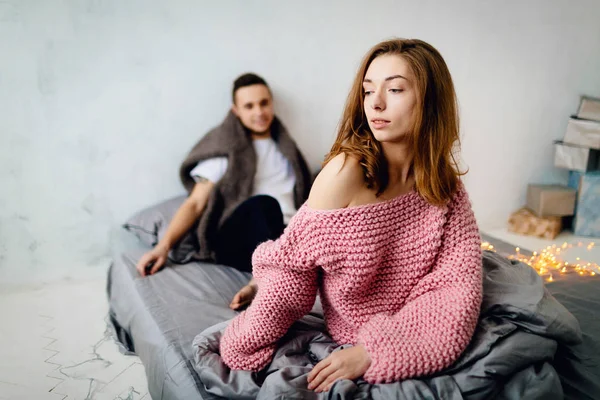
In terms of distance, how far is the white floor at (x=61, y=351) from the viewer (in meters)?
1.21

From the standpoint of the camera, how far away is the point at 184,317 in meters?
1.30

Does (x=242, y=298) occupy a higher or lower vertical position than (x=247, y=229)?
lower

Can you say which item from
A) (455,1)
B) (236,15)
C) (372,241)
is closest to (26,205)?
(236,15)

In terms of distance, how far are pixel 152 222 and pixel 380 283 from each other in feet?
3.79

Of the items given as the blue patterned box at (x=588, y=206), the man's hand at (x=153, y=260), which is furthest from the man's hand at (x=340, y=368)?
the blue patterned box at (x=588, y=206)

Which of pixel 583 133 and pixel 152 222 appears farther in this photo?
pixel 583 133

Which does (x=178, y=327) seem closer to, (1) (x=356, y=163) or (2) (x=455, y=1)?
(1) (x=356, y=163)

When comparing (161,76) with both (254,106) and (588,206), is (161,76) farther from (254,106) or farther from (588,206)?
(588,206)

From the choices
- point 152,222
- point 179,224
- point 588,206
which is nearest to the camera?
point 179,224

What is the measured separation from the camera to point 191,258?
1717 mm

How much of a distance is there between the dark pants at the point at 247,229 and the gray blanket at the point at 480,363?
59cm

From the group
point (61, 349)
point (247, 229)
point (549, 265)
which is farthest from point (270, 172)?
point (549, 265)

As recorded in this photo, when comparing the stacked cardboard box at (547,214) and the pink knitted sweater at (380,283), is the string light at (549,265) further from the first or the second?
the pink knitted sweater at (380,283)

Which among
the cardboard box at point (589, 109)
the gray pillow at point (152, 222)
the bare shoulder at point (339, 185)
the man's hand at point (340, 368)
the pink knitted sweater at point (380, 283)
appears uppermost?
the cardboard box at point (589, 109)
